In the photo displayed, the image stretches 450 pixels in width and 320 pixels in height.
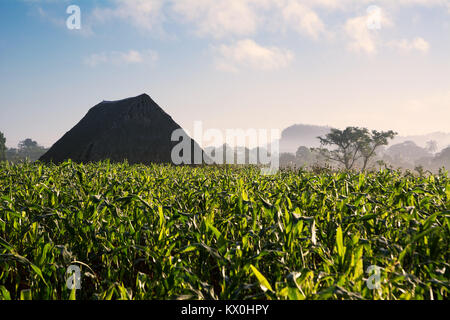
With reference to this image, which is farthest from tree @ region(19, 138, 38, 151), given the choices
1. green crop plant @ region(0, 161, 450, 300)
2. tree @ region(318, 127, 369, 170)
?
green crop plant @ region(0, 161, 450, 300)

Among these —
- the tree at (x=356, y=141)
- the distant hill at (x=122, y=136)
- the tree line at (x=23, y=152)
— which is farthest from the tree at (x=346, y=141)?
the tree line at (x=23, y=152)

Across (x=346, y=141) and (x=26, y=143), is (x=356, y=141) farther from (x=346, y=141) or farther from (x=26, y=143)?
(x=26, y=143)

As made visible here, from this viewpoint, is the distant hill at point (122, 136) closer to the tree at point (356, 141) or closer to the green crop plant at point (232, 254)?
the green crop plant at point (232, 254)

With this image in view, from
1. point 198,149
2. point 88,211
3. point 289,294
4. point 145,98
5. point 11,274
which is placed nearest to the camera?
point 289,294

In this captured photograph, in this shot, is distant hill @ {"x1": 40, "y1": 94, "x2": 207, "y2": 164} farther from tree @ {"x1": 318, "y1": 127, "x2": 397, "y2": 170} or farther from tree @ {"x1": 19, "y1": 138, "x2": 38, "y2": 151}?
tree @ {"x1": 19, "y1": 138, "x2": 38, "y2": 151}

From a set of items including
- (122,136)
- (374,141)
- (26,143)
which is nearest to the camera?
(122,136)

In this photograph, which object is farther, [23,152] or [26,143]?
[26,143]

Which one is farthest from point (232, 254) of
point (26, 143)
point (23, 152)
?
point (26, 143)

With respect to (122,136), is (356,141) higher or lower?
higher

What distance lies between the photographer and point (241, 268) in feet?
5.63

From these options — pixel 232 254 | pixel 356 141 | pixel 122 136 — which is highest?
pixel 356 141
